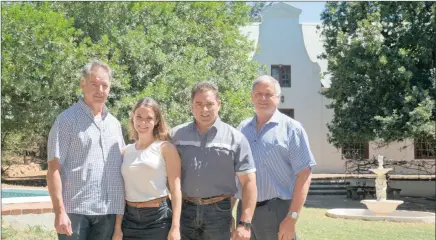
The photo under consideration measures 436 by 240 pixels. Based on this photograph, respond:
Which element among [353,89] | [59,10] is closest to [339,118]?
[353,89]

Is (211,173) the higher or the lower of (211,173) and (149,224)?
the higher

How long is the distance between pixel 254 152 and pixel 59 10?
16.0 metres

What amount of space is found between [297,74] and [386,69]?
9.52 m

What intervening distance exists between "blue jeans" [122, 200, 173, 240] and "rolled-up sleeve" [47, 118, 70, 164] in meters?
0.58

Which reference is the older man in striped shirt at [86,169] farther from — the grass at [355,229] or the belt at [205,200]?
the grass at [355,229]

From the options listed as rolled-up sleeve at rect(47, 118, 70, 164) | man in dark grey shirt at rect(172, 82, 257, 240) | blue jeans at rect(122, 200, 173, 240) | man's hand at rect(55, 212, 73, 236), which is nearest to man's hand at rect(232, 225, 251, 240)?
man in dark grey shirt at rect(172, 82, 257, 240)

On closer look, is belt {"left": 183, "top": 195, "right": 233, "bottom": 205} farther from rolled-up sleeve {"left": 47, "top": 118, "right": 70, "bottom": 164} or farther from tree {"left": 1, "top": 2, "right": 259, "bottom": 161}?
tree {"left": 1, "top": 2, "right": 259, "bottom": 161}

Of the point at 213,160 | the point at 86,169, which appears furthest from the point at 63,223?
the point at 213,160

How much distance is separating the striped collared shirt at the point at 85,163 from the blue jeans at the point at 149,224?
127 millimetres

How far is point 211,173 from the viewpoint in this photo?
3.94m

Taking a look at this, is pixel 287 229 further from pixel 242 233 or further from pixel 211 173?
pixel 211 173

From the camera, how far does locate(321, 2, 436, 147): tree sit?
58.5ft

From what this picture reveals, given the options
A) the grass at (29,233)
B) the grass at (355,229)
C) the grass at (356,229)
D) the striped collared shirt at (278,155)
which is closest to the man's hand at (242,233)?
the striped collared shirt at (278,155)

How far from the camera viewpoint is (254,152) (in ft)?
14.1
